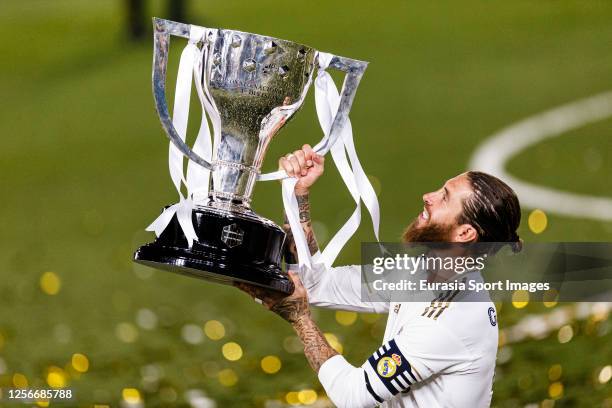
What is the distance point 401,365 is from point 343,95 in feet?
2.21

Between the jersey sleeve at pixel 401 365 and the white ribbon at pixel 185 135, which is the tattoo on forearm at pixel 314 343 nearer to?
the jersey sleeve at pixel 401 365

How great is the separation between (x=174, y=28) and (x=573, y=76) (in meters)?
8.15

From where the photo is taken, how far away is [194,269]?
98.3 inches

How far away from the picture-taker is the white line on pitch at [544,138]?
7.70 metres

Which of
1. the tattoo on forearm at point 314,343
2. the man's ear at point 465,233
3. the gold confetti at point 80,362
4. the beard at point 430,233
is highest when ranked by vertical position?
the man's ear at point 465,233

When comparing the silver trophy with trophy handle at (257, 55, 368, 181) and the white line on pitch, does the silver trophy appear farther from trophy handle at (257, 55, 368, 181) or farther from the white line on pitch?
the white line on pitch

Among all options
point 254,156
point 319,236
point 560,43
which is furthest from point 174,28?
point 560,43

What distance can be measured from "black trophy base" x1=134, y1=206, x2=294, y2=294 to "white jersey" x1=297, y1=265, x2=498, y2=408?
27 cm

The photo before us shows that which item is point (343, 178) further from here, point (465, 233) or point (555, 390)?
point (555, 390)

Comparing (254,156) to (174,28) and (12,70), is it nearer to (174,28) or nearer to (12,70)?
(174,28)

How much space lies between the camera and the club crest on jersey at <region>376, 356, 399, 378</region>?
2441 millimetres

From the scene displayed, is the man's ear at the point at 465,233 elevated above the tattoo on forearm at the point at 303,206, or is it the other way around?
the man's ear at the point at 465,233

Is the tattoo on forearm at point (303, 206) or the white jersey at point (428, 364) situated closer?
the white jersey at point (428, 364)

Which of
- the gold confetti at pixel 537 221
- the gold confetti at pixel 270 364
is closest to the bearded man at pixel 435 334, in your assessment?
the gold confetti at pixel 270 364
